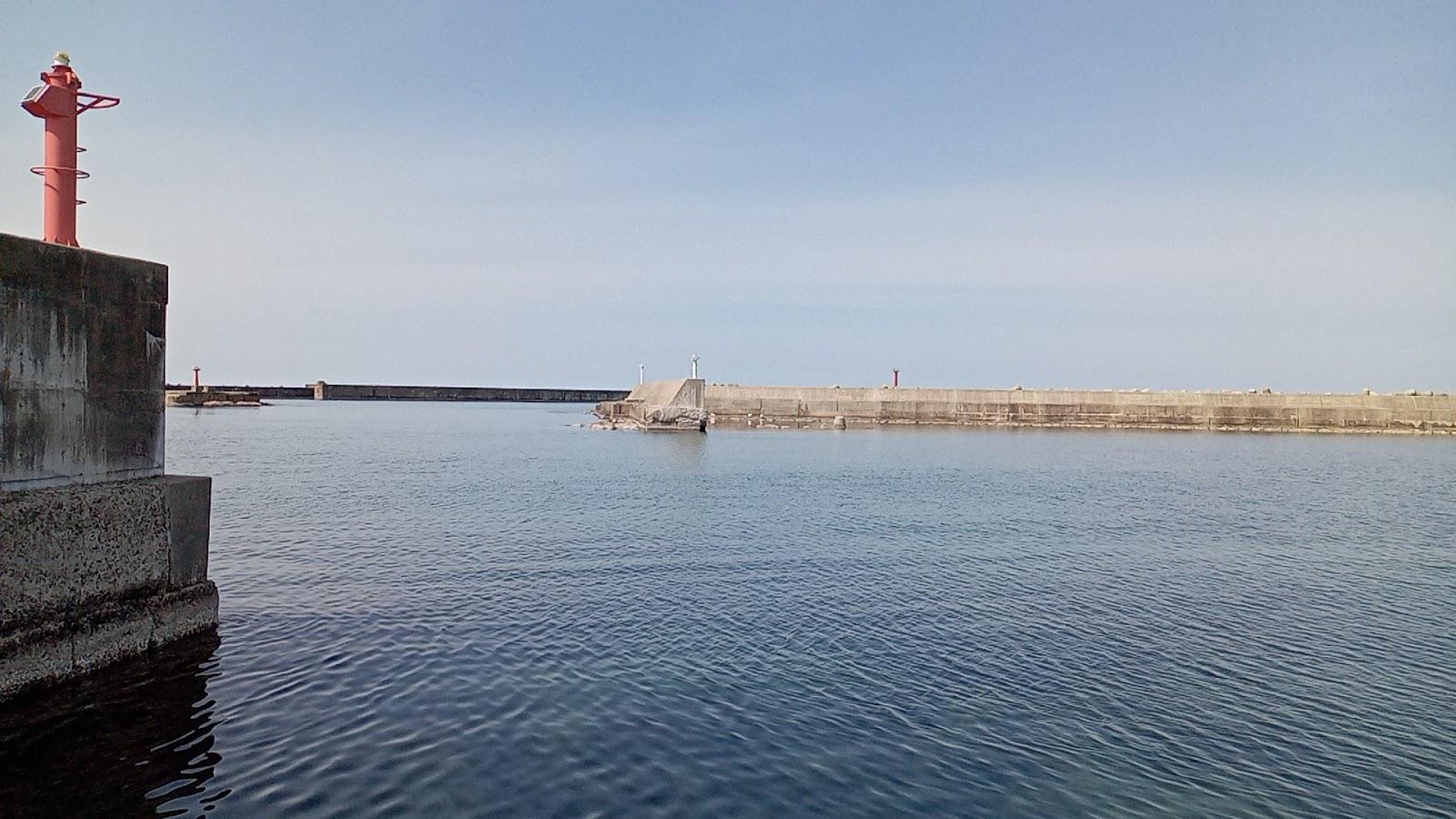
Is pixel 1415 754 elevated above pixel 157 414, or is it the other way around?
pixel 157 414

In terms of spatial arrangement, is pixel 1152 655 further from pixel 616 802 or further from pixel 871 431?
pixel 871 431

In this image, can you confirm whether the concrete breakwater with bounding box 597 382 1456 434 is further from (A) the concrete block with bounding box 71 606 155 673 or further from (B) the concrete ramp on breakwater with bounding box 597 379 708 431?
(A) the concrete block with bounding box 71 606 155 673

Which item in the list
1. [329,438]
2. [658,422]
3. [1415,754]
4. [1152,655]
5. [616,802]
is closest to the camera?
[616,802]

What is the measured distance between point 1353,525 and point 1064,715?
1874cm

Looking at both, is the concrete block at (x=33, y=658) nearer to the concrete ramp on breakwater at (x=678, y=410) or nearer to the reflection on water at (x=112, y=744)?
the reflection on water at (x=112, y=744)

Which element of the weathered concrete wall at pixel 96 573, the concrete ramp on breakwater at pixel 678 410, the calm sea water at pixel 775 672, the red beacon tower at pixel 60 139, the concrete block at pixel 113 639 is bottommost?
the calm sea water at pixel 775 672

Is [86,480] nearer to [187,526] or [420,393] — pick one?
[187,526]

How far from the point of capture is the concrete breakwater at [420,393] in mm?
147625

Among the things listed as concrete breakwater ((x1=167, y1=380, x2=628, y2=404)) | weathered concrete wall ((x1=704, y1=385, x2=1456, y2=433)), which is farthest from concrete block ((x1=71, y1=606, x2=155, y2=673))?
concrete breakwater ((x1=167, y1=380, x2=628, y2=404))

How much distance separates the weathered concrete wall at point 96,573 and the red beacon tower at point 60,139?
9.19 ft

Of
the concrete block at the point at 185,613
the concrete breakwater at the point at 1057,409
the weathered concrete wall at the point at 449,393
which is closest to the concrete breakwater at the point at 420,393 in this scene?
the weathered concrete wall at the point at 449,393

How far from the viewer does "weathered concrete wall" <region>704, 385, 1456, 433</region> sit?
71062mm

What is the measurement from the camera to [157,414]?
391 inches

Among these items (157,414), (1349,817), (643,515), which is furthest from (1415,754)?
(643,515)
